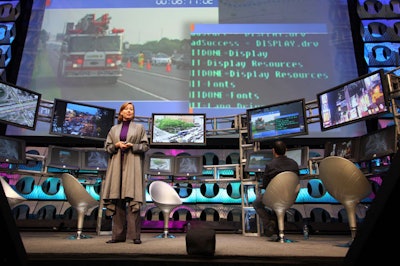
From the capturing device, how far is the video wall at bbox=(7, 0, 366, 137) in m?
5.97

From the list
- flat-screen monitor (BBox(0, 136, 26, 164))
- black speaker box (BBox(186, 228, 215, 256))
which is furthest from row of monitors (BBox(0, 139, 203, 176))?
black speaker box (BBox(186, 228, 215, 256))

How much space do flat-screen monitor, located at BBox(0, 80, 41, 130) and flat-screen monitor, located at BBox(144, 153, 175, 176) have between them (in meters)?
1.72

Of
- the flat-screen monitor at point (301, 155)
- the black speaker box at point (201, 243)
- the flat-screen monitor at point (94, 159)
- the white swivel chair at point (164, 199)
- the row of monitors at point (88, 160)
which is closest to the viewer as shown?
the black speaker box at point (201, 243)

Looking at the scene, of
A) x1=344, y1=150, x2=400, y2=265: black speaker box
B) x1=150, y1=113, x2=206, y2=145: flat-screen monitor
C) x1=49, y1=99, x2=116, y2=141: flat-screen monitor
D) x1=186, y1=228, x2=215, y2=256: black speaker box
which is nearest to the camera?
x1=344, y1=150, x2=400, y2=265: black speaker box

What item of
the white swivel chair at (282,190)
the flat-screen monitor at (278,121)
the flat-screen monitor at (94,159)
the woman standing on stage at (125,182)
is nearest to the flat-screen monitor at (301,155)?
the flat-screen monitor at (278,121)

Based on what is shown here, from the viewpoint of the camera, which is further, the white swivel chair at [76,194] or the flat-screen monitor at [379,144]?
the white swivel chair at [76,194]

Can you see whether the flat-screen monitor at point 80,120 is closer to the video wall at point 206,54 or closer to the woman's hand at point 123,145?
the video wall at point 206,54

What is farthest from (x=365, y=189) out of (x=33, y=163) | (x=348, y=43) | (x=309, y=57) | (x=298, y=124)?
(x=33, y=163)

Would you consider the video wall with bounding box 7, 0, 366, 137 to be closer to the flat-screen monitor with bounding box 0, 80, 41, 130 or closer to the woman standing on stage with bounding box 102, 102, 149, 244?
the flat-screen monitor with bounding box 0, 80, 41, 130

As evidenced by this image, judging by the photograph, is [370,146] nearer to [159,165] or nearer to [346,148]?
[346,148]

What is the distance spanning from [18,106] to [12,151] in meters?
0.62

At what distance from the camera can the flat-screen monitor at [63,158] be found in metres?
4.32

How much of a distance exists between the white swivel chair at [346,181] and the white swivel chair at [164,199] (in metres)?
1.91

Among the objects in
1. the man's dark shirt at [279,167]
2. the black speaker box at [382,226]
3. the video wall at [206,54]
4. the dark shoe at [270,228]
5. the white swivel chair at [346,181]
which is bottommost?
the dark shoe at [270,228]
